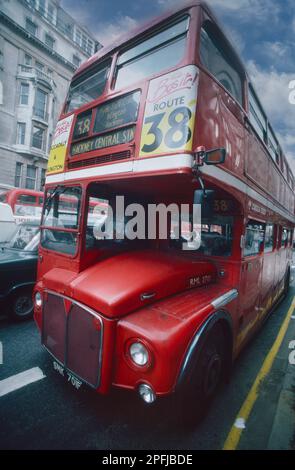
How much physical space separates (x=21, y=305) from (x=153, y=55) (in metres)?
4.93

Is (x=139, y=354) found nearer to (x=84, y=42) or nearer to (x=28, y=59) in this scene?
(x=28, y=59)

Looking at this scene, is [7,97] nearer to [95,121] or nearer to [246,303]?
[95,121]

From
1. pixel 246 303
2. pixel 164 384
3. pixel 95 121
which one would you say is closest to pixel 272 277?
pixel 246 303

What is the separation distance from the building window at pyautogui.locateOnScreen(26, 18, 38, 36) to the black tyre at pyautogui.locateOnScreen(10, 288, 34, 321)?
2944 centimetres

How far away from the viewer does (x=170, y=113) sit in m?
2.56

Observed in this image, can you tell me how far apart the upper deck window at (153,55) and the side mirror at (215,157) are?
47.4 inches

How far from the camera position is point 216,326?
300cm

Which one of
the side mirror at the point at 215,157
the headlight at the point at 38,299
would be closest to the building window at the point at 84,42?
the headlight at the point at 38,299

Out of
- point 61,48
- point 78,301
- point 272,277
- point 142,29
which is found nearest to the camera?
point 78,301

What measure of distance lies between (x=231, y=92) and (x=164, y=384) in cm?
348

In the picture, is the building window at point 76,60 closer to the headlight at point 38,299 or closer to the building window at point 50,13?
the building window at point 50,13

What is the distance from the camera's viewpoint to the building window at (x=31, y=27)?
2472cm

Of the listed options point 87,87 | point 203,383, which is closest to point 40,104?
point 87,87

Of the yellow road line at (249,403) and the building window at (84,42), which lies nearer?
the yellow road line at (249,403)
